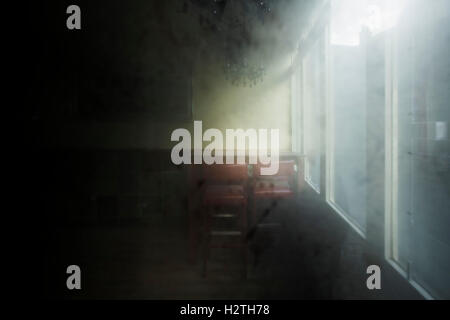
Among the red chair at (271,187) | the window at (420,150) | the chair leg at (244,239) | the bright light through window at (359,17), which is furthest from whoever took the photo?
the red chair at (271,187)

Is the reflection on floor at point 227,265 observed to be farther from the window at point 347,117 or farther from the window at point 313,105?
the window at point 313,105

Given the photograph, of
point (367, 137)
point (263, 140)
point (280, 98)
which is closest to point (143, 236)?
point (367, 137)

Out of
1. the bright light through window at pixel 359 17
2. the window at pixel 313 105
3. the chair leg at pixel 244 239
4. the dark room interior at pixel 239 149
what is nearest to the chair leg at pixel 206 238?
the dark room interior at pixel 239 149

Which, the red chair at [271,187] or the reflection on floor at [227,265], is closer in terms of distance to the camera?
the reflection on floor at [227,265]

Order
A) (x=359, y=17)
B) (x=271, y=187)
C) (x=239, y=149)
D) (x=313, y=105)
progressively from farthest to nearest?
1. (x=313, y=105)
2. (x=239, y=149)
3. (x=271, y=187)
4. (x=359, y=17)

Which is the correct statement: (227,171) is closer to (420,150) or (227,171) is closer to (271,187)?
(271,187)

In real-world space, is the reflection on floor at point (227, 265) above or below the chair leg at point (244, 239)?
below

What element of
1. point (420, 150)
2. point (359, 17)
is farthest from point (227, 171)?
point (359, 17)

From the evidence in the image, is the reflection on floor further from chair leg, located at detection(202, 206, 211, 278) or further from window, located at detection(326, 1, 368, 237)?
window, located at detection(326, 1, 368, 237)

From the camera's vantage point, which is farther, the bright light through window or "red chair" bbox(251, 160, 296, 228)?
"red chair" bbox(251, 160, 296, 228)

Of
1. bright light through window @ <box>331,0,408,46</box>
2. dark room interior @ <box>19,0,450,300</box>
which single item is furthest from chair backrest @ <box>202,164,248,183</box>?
bright light through window @ <box>331,0,408,46</box>

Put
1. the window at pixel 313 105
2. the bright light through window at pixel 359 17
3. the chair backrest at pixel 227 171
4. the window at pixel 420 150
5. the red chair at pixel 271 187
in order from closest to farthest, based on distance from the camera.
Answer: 1. the window at pixel 420 150
2. the bright light through window at pixel 359 17
3. the chair backrest at pixel 227 171
4. the red chair at pixel 271 187
5. the window at pixel 313 105

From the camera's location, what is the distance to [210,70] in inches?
207
